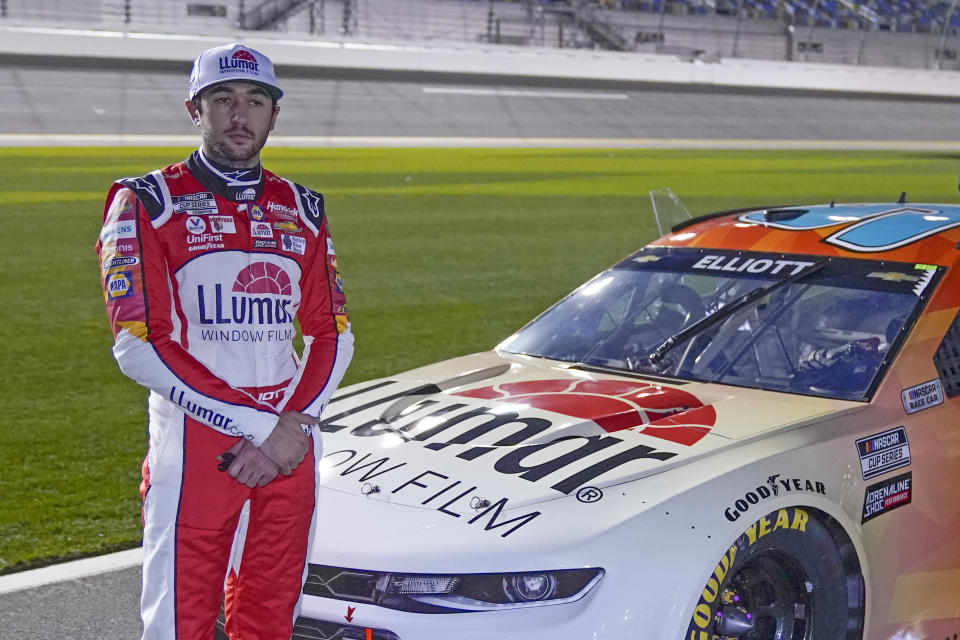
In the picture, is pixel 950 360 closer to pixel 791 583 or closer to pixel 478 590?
pixel 791 583

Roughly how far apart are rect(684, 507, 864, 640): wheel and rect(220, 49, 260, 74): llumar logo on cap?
1607 mm

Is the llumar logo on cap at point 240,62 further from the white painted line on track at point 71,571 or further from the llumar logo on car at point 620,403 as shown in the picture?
the white painted line on track at point 71,571

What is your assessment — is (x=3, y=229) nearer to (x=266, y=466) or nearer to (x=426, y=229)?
(x=426, y=229)

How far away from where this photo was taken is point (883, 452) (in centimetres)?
317

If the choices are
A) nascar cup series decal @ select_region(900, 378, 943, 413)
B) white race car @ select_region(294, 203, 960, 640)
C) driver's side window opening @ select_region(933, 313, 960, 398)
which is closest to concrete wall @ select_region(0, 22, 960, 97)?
white race car @ select_region(294, 203, 960, 640)

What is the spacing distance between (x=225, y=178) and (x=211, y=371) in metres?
0.46

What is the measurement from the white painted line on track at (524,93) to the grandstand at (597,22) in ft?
12.8

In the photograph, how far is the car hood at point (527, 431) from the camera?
2840 mm

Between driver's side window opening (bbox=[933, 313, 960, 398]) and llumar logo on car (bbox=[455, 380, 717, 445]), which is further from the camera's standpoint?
driver's side window opening (bbox=[933, 313, 960, 398])

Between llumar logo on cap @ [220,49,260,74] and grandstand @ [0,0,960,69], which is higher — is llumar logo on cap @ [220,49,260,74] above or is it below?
below

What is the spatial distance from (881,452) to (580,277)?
30.0 ft

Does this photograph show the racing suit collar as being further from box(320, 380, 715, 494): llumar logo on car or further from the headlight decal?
the headlight decal

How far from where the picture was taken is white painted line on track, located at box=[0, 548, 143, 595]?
A: 4066 mm

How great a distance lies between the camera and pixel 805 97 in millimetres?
50344
